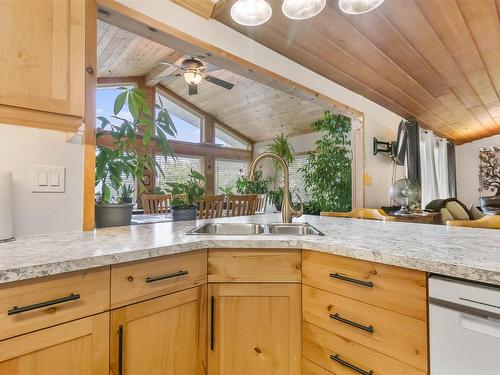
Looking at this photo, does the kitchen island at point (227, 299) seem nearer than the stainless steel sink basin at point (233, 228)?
Yes

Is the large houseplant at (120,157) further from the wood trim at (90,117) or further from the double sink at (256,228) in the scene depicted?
the double sink at (256,228)

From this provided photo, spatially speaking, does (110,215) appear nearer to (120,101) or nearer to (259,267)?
(120,101)

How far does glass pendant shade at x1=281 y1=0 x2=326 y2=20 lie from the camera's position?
1.51m

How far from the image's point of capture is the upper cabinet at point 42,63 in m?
0.95

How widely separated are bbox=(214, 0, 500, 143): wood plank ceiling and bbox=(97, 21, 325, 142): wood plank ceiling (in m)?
1.44

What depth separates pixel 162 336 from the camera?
1.00 m

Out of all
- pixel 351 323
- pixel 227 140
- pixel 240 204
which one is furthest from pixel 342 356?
pixel 227 140

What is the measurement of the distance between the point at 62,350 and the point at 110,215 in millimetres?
816

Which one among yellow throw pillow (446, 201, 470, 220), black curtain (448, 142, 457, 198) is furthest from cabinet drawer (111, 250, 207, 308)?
black curtain (448, 142, 457, 198)

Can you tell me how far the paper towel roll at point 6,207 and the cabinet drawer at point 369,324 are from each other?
46.8 inches

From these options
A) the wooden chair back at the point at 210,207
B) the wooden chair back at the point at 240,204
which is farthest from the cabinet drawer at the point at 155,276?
the wooden chair back at the point at 240,204

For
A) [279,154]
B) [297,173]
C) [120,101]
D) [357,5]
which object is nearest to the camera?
[357,5]

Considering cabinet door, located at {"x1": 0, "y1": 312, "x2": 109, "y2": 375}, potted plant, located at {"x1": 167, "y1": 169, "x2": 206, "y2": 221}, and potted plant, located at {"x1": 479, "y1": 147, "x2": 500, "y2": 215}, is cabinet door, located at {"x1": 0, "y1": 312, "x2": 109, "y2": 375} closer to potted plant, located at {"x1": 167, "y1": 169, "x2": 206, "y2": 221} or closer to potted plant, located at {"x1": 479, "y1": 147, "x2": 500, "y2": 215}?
potted plant, located at {"x1": 167, "y1": 169, "x2": 206, "y2": 221}

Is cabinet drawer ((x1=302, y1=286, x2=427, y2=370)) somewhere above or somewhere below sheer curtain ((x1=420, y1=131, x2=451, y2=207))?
below
